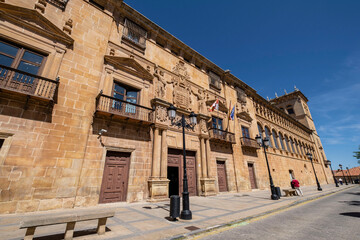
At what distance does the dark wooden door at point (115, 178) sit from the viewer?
8.06 m

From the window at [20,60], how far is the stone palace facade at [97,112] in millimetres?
37

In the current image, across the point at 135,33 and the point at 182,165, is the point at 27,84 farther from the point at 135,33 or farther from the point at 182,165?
the point at 182,165

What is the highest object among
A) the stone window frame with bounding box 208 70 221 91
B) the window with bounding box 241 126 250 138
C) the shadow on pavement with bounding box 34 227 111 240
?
the stone window frame with bounding box 208 70 221 91

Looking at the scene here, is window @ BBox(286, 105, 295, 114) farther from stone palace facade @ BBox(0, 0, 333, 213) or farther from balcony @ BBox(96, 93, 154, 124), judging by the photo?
balcony @ BBox(96, 93, 154, 124)

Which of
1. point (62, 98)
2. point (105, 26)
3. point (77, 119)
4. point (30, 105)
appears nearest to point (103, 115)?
point (77, 119)

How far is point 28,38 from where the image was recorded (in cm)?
759

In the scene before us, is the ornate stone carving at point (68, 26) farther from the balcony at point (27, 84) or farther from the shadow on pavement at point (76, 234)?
the shadow on pavement at point (76, 234)

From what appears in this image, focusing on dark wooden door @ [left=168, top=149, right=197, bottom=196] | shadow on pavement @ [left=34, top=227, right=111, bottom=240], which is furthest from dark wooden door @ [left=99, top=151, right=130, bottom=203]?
shadow on pavement @ [left=34, top=227, right=111, bottom=240]

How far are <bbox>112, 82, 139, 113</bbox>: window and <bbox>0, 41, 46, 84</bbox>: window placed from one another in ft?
12.3

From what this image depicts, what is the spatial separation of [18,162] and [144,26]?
39.8 ft

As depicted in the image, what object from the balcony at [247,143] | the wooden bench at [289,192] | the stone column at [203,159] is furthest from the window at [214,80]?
the wooden bench at [289,192]

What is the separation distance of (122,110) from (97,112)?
1.37 meters

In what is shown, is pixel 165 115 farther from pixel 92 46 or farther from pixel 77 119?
pixel 92 46

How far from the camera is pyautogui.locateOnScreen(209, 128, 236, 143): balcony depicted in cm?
1391
